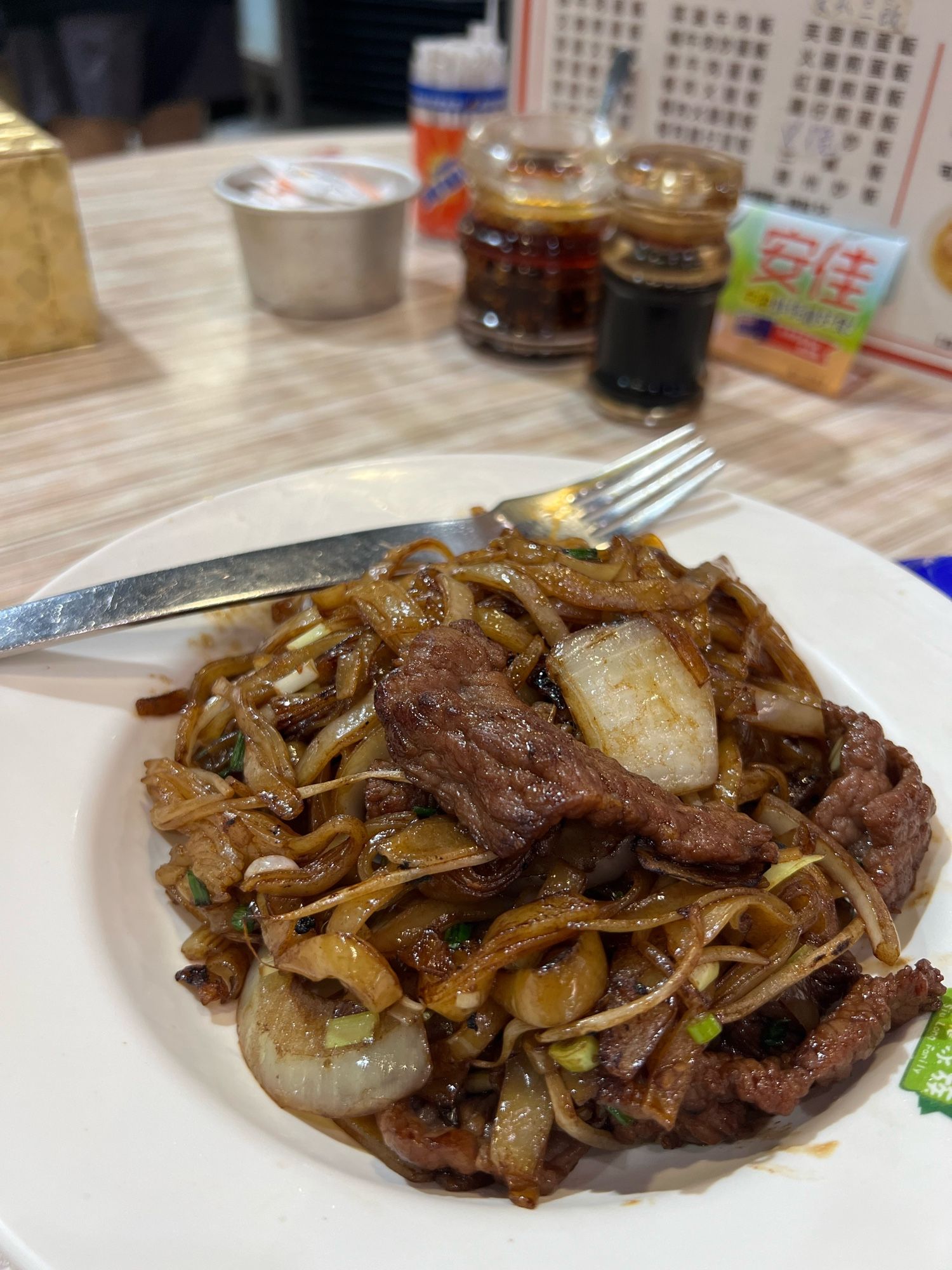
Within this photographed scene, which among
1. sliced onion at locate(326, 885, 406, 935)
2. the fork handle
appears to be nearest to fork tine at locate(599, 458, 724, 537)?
the fork handle

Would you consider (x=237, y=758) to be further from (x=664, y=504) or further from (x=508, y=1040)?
(x=664, y=504)

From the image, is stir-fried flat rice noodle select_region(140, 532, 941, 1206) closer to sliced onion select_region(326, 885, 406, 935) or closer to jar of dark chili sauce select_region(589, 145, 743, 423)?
sliced onion select_region(326, 885, 406, 935)

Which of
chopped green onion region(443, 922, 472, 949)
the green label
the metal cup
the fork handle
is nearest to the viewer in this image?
the green label

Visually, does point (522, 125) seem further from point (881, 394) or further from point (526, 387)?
point (881, 394)

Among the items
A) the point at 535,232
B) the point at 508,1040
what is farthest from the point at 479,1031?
the point at 535,232

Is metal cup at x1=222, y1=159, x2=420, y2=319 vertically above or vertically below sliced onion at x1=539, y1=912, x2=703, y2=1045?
above

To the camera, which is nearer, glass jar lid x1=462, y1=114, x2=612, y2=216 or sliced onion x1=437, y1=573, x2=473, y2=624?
sliced onion x1=437, y1=573, x2=473, y2=624
